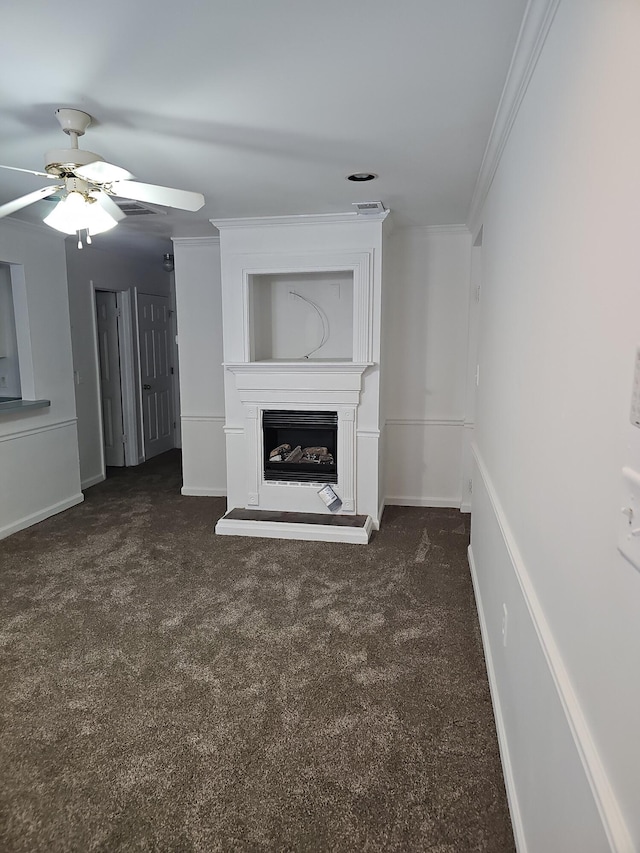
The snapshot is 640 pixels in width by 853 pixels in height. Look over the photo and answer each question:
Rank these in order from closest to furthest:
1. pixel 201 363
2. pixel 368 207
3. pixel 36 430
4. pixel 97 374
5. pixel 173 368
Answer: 1. pixel 368 207
2. pixel 36 430
3. pixel 201 363
4. pixel 97 374
5. pixel 173 368

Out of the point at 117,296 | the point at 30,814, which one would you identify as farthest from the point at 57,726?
the point at 117,296

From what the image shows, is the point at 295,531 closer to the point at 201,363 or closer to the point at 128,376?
the point at 201,363

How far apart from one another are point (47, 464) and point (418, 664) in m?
3.54

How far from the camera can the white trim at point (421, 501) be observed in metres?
4.78

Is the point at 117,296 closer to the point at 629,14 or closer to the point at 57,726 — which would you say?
the point at 57,726

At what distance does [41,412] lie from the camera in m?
4.55

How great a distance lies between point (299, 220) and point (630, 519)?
11.9 feet

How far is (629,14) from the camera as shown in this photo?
908 mm

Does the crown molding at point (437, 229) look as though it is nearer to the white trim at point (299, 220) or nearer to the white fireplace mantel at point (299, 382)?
the white trim at point (299, 220)

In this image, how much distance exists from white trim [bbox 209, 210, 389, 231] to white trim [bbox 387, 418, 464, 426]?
5.54ft

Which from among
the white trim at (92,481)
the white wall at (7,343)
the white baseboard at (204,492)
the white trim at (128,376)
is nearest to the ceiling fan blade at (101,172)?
the white wall at (7,343)

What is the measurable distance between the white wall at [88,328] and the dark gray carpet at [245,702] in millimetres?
1848

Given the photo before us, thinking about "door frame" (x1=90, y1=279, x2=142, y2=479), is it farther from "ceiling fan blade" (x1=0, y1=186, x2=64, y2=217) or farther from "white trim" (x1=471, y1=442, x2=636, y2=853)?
"white trim" (x1=471, y1=442, x2=636, y2=853)

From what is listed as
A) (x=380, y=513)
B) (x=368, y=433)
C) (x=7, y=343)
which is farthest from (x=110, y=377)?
(x=380, y=513)
